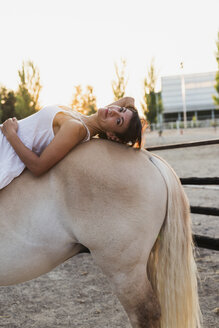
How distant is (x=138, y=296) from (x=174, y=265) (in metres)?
0.26

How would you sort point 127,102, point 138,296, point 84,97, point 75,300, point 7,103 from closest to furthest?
1. point 138,296
2. point 127,102
3. point 75,300
4. point 7,103
5. point 84,97

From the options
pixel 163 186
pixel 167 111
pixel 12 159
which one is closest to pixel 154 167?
pixel 163 186

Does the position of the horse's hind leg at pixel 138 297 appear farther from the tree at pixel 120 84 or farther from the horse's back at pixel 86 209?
the tree at pixel 120 84

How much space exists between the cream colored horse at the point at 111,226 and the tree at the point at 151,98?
25.1m

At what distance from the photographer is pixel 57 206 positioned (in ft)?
5.54

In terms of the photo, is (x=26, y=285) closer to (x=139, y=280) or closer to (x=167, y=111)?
(x=139, y=280)

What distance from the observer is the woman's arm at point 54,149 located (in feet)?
5.61

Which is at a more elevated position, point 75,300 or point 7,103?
point 75,300

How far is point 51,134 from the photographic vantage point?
1.83m

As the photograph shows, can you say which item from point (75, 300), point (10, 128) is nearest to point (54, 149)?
point (10, 128)

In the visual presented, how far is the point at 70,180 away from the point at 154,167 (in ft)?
1.41

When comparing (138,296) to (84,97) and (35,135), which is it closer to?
(35,135)

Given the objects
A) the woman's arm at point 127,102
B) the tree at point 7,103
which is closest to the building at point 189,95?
the tree at point 7,103

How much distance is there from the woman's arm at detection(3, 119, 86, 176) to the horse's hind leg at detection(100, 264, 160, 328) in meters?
0.62
